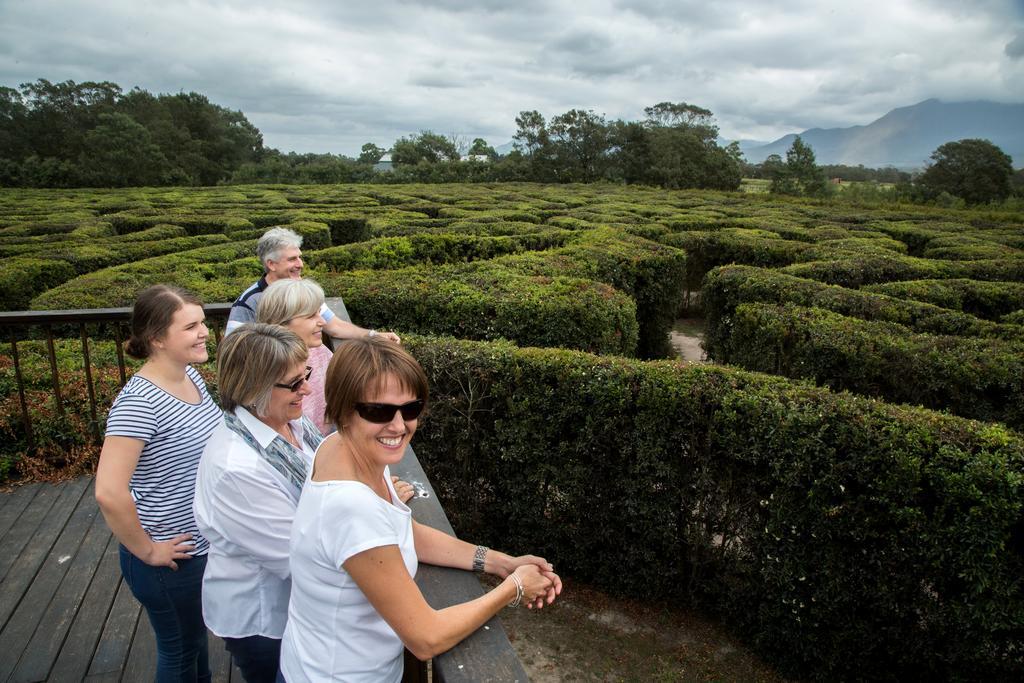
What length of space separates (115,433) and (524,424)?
2.84 meters

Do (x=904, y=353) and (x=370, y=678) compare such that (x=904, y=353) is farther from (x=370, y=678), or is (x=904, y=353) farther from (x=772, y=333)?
(x=370, y=678)

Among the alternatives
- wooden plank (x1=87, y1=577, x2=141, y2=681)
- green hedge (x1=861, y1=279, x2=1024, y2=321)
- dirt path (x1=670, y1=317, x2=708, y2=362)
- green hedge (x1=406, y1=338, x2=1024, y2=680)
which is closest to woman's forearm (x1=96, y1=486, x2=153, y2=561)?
wooden plank (x1=87, y1=577, x2=141, y2=681)

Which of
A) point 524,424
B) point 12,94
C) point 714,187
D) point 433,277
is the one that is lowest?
point 524,424

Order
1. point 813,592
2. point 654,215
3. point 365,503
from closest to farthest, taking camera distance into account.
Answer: point 365,503
point 813,592
point 654,215

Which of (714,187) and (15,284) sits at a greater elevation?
(714,187)

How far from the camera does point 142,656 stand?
10.3 ft

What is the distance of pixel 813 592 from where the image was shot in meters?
3.78

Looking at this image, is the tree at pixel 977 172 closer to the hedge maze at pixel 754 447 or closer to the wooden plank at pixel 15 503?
the hedge maze at pixel 754 447

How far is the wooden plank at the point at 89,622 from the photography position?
302 cm

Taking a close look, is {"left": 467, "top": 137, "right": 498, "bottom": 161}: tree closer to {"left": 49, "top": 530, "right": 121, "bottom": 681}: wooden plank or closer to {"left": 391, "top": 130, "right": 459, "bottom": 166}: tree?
{"left": 391, "top": 130, "right": 459, "bottom": 166}: tree

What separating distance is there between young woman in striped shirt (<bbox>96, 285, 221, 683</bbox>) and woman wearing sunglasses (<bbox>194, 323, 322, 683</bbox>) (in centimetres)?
41

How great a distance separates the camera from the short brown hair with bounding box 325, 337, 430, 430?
1.70m

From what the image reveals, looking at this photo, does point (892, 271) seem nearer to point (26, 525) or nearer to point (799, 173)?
point (26, 525)

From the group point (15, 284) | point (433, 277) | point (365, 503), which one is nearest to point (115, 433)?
point (365, 503)
